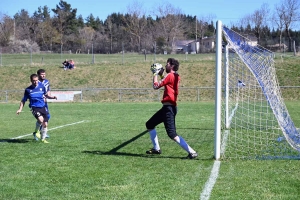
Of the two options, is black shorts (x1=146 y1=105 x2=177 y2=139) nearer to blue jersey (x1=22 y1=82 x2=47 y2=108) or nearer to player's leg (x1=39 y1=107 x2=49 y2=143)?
player's leg (x1=39 y1=107 x2=49 y2=143)

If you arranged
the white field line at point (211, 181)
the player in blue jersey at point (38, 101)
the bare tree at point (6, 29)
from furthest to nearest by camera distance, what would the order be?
the bare tree at point (6, 29) < the player in blue jersey at point (38, 101) < the white field line at point (211, 181)

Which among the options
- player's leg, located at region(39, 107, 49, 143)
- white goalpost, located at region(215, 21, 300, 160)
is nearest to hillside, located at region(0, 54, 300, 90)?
white goalpost, located at region(215, 21, 300, 160)

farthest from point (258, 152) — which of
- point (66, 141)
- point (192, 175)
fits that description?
point (66, 141)

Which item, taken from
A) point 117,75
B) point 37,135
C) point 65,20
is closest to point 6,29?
point 65,20

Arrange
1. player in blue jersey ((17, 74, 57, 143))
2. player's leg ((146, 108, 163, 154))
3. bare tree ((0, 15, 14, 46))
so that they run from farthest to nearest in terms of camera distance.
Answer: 1. bare tree ((0, 15, 14, 46))
2. player in blue jersey ((17, 74, 57, 143))
3. player's leg ((146, 108, 163, 154))

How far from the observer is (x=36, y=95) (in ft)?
36.6

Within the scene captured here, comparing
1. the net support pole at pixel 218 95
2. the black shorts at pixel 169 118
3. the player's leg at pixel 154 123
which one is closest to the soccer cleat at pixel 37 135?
the player's leg at pixel 154 123

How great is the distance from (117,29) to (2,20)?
2155 centimetres

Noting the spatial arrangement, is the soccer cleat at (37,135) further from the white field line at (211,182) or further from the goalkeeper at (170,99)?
the white field line at (211,182)

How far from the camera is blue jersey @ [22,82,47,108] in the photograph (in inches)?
437

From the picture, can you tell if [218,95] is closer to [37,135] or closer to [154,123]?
[154,123]

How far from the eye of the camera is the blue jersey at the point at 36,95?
437 inches

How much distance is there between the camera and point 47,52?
56594 millimetres

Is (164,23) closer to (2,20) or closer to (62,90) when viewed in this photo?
(2,20)
